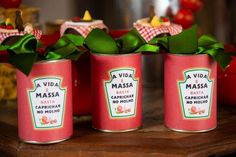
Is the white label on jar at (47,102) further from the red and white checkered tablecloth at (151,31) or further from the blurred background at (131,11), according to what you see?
the blurred background at (131,11)

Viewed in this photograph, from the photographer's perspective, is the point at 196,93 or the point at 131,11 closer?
the point at 196,93

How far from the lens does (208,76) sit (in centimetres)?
99

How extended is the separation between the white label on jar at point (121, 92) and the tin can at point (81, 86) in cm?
10

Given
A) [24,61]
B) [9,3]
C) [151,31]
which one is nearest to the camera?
[24,61]

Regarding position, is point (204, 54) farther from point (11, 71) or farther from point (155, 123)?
point (11, 71)

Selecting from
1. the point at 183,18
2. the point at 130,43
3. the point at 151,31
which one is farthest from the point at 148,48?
the point at 183,18

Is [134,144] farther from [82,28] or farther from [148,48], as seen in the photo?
[82,28]

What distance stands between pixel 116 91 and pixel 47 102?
12cm

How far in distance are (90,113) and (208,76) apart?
262mm

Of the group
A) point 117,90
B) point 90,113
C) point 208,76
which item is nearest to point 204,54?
point 208,76

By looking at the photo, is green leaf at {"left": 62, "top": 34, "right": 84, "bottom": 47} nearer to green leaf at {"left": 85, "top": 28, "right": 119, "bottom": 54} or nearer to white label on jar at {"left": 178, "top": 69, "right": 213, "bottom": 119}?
green leaf at {"left": 85, "top": 28, "right": 119, "bottom": 54}

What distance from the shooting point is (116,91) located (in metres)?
0.98

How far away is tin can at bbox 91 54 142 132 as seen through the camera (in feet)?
3.21

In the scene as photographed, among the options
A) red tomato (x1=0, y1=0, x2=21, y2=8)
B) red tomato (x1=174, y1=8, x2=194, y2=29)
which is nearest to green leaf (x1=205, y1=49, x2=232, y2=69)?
red tomato (x1=174, y1=8, x2=194, y2=29)
